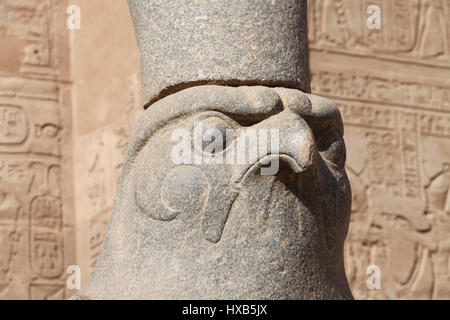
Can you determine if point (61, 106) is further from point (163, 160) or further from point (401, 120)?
point (163, 160)

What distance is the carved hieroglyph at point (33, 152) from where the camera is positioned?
830cm

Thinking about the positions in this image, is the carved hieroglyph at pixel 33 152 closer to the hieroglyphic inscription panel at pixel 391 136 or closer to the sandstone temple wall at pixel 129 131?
the sandstone temple wall at pixel 129 131

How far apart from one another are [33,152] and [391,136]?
308 cm

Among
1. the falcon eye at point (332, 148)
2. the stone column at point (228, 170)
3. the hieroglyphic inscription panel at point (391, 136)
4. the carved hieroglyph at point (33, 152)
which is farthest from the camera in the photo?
the carved hieroglyph at point (33, 152)

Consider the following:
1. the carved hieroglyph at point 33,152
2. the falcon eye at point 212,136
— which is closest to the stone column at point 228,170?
the falcon eye at point 212,136

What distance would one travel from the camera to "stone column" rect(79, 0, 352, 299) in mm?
3438

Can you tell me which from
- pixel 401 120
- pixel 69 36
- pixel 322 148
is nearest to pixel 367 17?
pixel 401 120

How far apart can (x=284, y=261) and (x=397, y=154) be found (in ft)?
16.9

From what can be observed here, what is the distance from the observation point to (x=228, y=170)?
348 centimetres

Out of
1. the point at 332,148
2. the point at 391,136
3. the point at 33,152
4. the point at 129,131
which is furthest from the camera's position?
the point at 33,152

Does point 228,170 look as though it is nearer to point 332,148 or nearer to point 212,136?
point 212,136

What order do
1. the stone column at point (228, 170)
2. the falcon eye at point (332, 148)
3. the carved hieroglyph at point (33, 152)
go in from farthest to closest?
the carved hieroglyph at point (33, 152) → the falcon eye at point (332, 148) → the stone column at point (228, 170)

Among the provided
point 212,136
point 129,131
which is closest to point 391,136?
point 129,131

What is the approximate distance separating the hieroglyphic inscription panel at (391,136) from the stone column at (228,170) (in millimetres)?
4326
